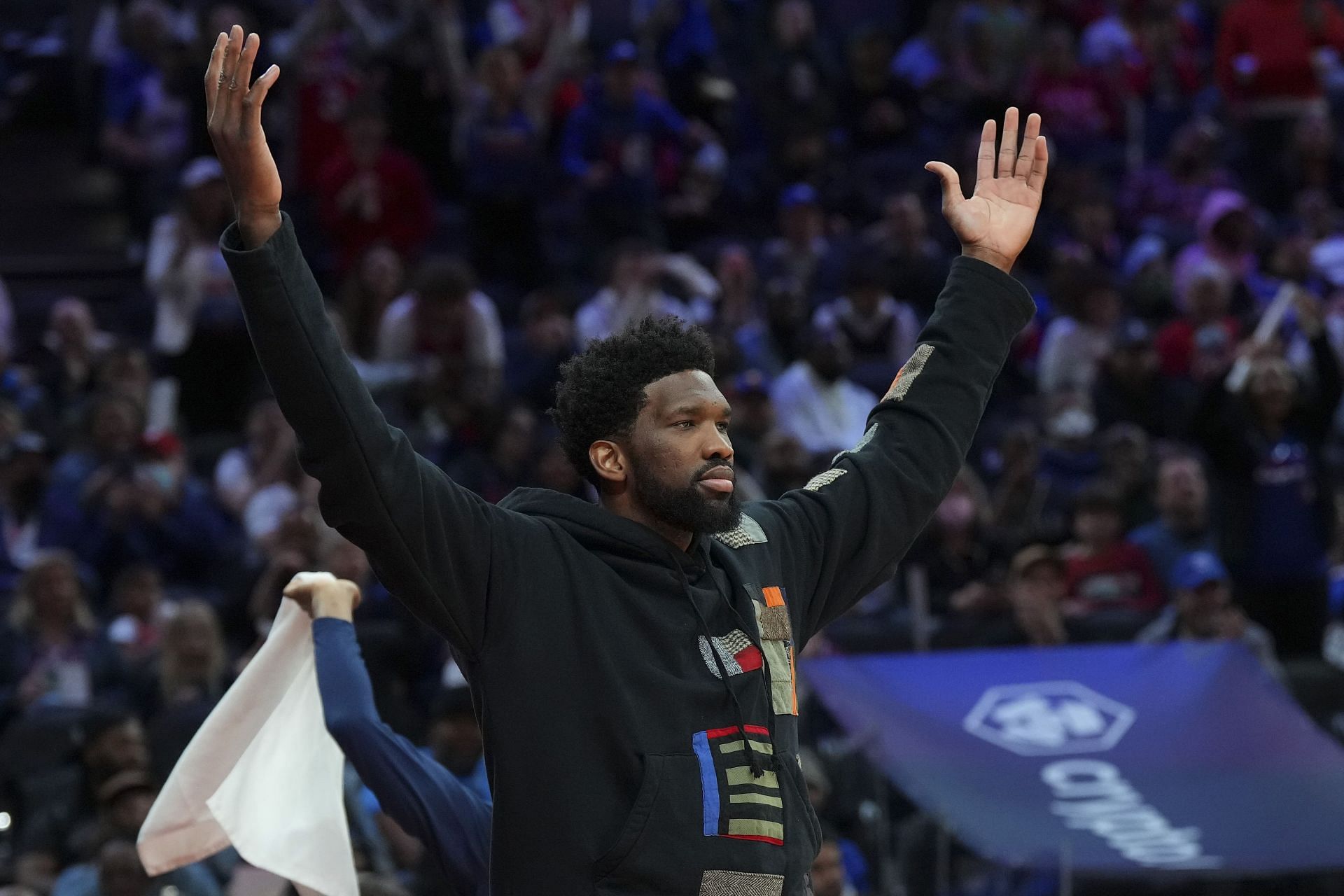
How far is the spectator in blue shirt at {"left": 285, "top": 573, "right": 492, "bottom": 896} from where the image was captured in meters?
4.27

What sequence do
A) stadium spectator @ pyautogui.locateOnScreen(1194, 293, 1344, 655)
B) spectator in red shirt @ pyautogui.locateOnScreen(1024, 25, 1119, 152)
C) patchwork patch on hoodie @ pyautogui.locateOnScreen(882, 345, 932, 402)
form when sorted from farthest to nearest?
1. spectator in red shirt @ pyautogui.locateOnScreen(1024, 25, 1119, 152)
2. stadium spectator @ pyautogui.locateOnScreen(1194, 293, 1344, 655)
3. patchwork patch on hoodie @ pyautogui.locateOnScreen(882, 345, 932, 402)

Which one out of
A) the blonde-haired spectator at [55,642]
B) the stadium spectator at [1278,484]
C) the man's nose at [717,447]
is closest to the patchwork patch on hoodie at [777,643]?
the man's nose at [717,447]

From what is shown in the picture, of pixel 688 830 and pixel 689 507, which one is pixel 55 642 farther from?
pixel 688 830

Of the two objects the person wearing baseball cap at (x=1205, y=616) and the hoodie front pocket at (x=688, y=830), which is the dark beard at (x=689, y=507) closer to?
the hoodie front pocket at (x=688, y=830)

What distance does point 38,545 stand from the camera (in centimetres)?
883

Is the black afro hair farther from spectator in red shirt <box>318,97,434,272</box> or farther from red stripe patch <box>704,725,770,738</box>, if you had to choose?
spectator in red shirt <box>318,97,434,272</box>

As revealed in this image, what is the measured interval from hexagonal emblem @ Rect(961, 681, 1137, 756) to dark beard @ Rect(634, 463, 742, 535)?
167 inches

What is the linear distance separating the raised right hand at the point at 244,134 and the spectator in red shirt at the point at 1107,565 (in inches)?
245

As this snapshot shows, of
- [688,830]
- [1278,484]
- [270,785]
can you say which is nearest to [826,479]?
[688,830]

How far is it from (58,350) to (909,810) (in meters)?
5.00

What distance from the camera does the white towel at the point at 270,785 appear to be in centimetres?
444

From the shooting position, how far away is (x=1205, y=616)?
8.00m

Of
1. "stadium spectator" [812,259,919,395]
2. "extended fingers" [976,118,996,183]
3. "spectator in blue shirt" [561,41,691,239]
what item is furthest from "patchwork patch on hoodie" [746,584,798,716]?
"spectator in blue shirt" [561,41,691,239]

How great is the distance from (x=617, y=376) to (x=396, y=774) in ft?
4.76
